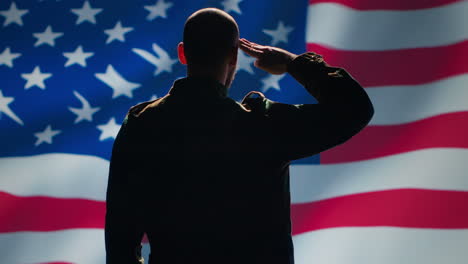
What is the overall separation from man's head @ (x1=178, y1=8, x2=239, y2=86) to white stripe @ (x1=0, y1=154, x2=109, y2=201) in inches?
62.2

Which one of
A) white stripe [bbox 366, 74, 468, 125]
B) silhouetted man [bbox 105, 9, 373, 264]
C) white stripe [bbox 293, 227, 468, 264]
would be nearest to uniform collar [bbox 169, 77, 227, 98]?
silhouetted man [bbox 105, 9, 373, 264]

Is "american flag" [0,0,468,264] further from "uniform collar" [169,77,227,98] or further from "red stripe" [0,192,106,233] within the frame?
"uniform collar" [169,77,227,98]

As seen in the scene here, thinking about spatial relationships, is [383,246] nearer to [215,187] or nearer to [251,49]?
[251,49]

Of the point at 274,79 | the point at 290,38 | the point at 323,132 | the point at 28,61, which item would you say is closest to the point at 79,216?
the point at 28,61

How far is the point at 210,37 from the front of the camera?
1194 mm

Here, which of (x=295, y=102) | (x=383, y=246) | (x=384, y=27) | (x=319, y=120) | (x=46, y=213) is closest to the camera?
(x=319, y=120)

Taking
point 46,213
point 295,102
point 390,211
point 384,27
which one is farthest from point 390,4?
point 46,213

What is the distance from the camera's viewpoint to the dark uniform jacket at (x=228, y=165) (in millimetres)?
1146

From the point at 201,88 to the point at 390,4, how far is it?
195cm

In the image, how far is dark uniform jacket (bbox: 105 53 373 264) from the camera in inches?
45.1

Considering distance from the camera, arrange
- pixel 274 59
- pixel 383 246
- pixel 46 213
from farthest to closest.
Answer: pixel 46 213 < pixel 383 246 < pixel 274 59

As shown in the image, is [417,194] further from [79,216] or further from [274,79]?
[79,216]

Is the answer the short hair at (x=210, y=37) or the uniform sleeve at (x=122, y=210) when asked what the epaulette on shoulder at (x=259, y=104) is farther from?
the uniform sleeve at (x=122, y=210)

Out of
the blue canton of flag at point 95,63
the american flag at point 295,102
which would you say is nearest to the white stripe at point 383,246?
the american flag at point 295,102
